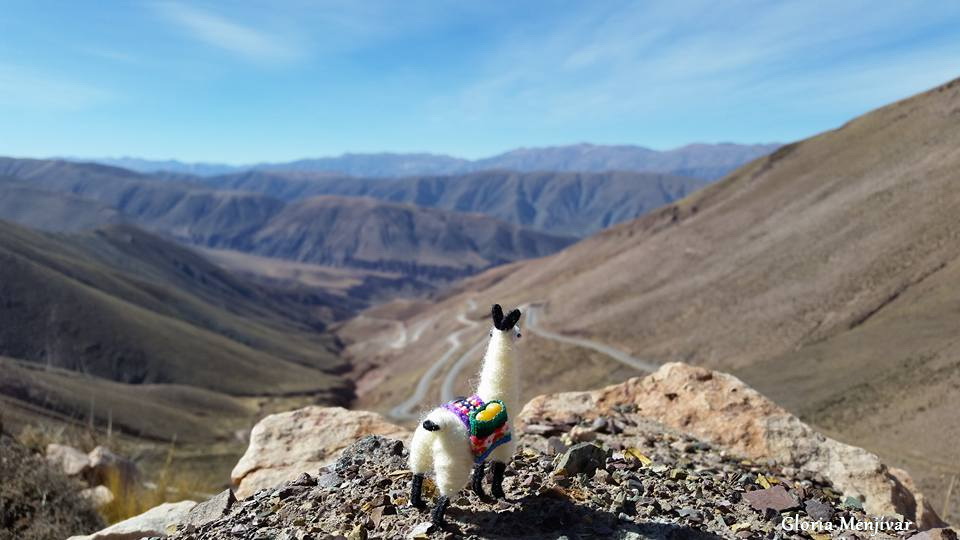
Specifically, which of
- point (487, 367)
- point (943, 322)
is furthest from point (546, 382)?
point (487, 367)

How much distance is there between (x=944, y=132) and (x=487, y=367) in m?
116

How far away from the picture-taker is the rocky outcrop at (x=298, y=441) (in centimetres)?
1016

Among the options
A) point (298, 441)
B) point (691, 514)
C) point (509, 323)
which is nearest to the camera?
point (691, 514)

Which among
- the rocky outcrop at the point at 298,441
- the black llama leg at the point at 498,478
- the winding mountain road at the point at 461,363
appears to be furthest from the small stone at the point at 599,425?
the winding mountain road at the point at 461,363

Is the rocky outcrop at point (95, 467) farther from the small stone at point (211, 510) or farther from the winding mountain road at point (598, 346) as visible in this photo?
the winding mountain road at point (598, 346)

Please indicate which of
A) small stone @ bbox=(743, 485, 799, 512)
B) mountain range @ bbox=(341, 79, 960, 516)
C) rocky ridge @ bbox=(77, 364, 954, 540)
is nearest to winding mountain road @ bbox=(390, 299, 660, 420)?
mountain range @ bbox=(341, 79, 960, 516)

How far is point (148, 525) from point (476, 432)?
5.53 metres

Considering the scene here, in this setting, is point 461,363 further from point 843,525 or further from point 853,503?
point 843,525

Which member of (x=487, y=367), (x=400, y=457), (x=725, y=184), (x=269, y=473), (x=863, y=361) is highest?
(x=725, y=184)

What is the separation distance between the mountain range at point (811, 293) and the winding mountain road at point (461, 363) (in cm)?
109

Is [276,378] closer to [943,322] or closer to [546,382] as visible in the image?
[546,382]

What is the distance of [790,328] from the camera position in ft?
243

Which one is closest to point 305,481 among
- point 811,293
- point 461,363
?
point 811,293

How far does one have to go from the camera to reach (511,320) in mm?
7305
